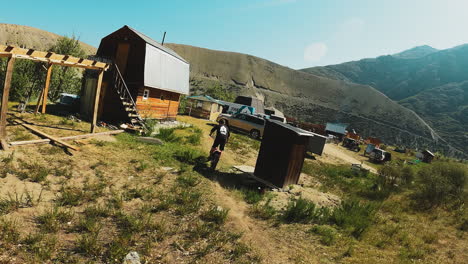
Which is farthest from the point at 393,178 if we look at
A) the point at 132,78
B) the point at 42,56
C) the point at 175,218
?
the point at 42,56

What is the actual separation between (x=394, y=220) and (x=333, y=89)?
11588 centimetres

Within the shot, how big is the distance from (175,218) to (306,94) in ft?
365

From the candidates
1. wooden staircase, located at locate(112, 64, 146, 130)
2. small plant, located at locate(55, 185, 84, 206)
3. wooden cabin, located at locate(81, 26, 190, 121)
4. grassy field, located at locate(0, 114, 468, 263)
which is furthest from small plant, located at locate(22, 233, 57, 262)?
wooden cabin, located at locate(81, 26, 190, 121)

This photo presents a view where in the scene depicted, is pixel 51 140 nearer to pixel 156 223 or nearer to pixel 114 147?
pixel 114 147

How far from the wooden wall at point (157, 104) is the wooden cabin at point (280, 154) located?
11.1m

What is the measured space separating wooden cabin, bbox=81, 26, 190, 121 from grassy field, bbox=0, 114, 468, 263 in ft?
19.7

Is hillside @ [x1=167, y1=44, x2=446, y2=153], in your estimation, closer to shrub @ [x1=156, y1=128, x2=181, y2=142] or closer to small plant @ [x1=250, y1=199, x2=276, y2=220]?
shrub @ [x1=156, y1=128, x2=181, y2=142]

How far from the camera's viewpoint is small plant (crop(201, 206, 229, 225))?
5906mm

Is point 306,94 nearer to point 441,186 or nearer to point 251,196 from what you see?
point 441,186

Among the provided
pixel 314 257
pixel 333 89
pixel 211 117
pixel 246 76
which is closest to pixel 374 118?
pixel 333 89

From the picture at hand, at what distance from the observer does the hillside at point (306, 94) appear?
90.1 m

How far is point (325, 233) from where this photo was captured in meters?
6.02

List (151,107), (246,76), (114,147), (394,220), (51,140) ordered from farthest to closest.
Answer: (246,76) → (151,107) → (114,147) → (51,140) → (394,220)

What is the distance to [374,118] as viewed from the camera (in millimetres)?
94938
